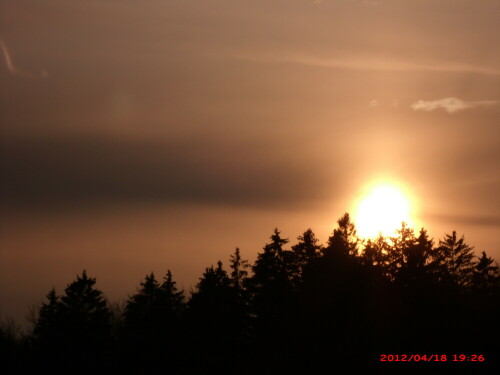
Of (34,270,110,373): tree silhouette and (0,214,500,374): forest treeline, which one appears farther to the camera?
(34,270,110,373): tree silhouette

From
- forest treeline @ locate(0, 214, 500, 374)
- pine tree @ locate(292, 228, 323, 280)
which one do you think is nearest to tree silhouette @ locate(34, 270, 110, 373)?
forest treeline @ locate(0, 214, 500, 374)

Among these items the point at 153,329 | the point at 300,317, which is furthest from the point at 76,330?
the point at 300,317

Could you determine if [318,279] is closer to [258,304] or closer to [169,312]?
[258,304]

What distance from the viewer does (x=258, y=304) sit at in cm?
7056

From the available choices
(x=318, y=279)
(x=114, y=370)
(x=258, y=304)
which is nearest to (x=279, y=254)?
(x=258, y=304)

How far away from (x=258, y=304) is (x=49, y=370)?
85.5 feet
